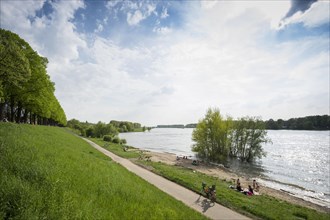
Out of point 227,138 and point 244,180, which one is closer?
point 244,180

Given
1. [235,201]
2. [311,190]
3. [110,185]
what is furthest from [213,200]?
[311,190]

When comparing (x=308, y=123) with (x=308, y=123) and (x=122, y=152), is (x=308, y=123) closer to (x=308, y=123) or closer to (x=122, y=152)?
(x=308, y=123)

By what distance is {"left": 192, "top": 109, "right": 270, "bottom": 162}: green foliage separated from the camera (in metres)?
54.0

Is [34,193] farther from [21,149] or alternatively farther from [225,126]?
[225,126]

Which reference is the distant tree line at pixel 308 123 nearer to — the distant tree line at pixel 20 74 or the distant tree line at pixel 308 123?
the distant tree line at pixel 308 123

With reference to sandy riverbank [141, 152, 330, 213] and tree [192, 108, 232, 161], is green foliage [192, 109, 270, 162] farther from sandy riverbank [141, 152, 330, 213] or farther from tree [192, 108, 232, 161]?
sandy riverbank [141, 152, 330, 213]

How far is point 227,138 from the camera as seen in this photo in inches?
2213

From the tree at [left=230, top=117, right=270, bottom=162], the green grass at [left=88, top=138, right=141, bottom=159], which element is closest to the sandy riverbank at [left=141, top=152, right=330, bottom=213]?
Result: the green grass at [left=88, top=138, right=141, bottom=159]

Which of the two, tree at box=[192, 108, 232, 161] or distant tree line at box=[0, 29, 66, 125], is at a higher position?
distant tree line at box=[0, 29, 66, 125]

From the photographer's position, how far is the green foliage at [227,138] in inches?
2126

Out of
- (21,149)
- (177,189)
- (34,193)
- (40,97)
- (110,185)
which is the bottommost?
(177,189)

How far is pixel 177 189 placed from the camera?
19.0m

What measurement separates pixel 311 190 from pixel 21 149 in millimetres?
36581

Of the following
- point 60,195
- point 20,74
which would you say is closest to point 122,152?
point 20,74
